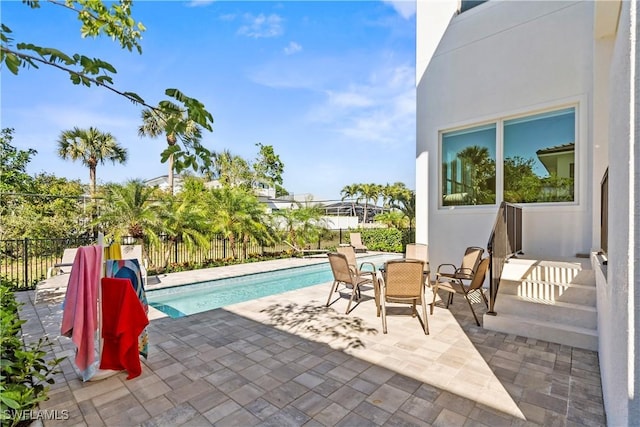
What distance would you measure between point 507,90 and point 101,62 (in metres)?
7.60

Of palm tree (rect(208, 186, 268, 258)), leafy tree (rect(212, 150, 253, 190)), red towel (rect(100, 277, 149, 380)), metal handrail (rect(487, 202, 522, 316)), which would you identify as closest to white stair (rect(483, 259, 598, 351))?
metal handrail (rect(487, 202, 522, 316))

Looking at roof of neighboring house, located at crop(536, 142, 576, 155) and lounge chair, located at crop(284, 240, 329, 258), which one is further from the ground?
roof of neighboring house, located at crop(536, 142, 576, 155)

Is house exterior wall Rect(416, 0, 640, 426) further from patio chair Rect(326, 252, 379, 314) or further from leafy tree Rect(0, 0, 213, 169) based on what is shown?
leafy tree Rect(0, 0, 213, 169)

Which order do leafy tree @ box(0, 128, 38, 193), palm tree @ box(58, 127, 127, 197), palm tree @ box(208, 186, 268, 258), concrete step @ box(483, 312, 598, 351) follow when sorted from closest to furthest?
concrete step @ box(483, 312, 598, 351) → palm tree @ box(208, 186, 268, 258) → leafy tree @ box(0, 128, 38, 193) → palm tree @ box(58, 127, 127, 197)

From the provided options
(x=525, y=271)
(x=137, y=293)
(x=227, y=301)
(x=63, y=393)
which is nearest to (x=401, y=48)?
(x=525, y=271)

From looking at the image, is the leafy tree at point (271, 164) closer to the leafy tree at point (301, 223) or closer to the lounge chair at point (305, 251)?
the leafy tree at point (301, 223)

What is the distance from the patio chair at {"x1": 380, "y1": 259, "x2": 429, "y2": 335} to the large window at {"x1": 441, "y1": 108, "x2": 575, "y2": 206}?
3619 millimetres

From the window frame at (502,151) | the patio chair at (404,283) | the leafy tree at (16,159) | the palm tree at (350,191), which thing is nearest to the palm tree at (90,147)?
the leafy tree at (16,159)

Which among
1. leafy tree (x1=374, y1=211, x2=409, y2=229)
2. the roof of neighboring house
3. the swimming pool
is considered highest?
the roof of neighboring house

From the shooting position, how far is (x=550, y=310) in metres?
4.32

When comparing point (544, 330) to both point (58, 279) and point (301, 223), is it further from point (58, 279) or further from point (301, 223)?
point (301, 223)

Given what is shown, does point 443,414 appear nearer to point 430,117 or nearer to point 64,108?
point 430,117

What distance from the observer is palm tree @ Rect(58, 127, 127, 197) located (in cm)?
1691

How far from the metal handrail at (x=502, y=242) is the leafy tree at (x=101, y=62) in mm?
4308
